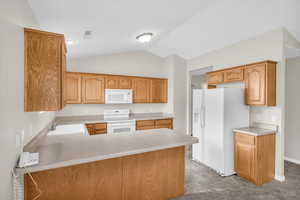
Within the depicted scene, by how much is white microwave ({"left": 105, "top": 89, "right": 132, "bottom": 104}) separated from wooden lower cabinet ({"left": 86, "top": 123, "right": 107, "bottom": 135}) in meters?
0.64

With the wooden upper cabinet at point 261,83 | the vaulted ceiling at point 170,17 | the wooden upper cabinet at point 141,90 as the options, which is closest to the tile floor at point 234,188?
the wooden upper cabinet at point 261,83

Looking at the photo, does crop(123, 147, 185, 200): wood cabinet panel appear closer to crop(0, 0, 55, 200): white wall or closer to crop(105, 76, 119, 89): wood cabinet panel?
crop(0, 0, 55, 200): white wall

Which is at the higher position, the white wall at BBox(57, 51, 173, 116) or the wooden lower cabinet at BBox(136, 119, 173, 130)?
the white wall at BBox(57, 51, 173, 116)

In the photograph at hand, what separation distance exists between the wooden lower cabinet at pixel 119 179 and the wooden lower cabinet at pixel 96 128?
2.13m

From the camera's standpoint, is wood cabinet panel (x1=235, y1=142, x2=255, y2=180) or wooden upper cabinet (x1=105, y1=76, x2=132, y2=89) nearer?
wood cabinet panel (x1=235, y1=142, x2=255, y2=180)

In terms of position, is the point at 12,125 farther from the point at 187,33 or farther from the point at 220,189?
the point at 187,33

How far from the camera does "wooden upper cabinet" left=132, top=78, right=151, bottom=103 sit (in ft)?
14.6

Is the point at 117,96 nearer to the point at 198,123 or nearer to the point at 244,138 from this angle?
the point at 198,123

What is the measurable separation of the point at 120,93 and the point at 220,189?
3044mm

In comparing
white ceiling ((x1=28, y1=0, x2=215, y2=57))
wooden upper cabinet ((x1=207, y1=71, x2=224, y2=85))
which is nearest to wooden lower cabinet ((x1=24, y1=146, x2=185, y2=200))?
white ceiling ((x1=28, y1=0, x2=215, y2=57))

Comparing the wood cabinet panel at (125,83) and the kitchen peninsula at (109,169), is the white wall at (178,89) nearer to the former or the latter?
the wood cabinet panel at (125,83)

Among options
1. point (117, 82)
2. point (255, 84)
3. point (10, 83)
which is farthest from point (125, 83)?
point (10, 83)

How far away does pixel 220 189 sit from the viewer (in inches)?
92.7

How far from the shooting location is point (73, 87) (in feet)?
12.2
